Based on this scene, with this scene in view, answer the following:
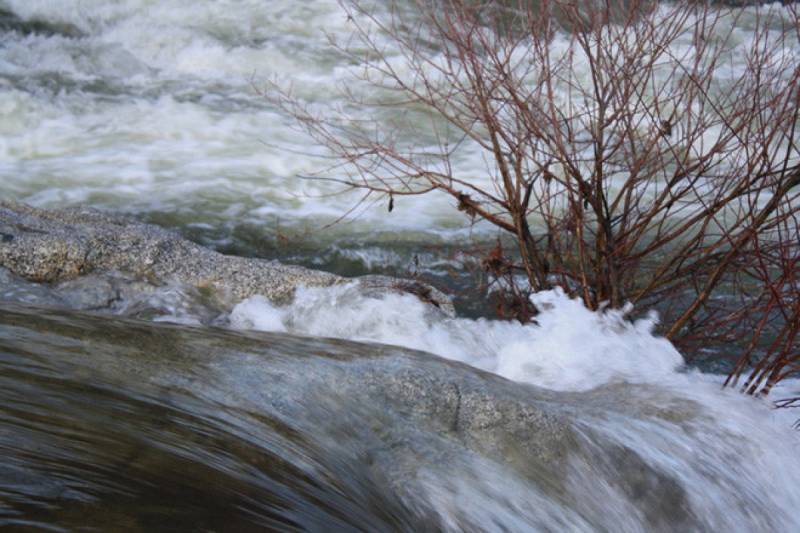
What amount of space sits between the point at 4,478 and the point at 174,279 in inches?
105

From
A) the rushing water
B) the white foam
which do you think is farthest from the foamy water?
the white foam

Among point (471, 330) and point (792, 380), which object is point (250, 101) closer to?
point (471, 330)

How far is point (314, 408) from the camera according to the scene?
8.66 feet

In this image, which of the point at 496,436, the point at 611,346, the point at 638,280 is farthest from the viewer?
the point at 638,280

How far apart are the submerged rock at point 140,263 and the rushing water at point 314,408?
118 mm

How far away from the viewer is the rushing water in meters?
1.89

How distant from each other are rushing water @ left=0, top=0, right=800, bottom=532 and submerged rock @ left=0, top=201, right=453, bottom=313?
12cm

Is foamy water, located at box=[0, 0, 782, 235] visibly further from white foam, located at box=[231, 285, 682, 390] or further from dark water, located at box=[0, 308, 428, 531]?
dark water, located at box=[0, 308, 428, 531]

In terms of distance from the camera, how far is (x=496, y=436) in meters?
2.86

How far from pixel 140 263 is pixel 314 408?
6.38ft

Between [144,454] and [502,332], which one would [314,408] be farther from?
[502,332]

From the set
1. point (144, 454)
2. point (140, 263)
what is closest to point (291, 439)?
point (144, 454)

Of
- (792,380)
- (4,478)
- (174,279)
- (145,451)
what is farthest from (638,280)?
(4,478)

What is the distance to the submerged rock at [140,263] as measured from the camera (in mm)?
4109
